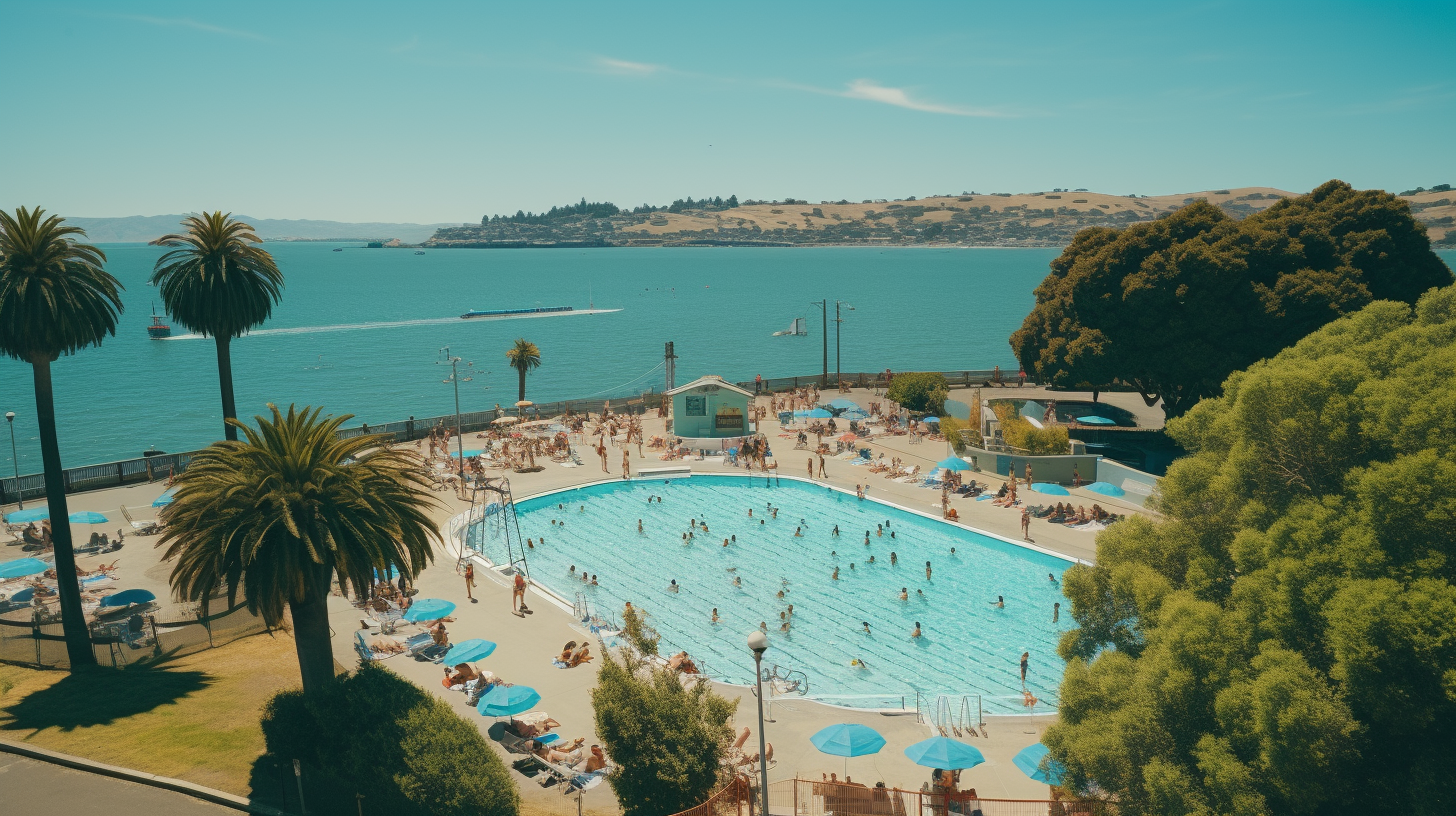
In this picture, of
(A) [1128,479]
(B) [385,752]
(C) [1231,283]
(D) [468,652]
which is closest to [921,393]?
(A) [1128,479]

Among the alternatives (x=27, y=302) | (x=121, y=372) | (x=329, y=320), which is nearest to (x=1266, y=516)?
(x=27, y=302)

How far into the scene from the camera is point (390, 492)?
57.0ft

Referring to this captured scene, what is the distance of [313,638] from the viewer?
56.6ft

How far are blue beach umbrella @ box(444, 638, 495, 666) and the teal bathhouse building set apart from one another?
2530 cm

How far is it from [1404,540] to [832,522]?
2476 cm

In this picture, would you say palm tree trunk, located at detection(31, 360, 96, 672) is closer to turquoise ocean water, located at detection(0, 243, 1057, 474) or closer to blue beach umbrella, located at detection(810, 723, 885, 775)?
blue beach umbrella, located at detection(810, 723, 885, 775)

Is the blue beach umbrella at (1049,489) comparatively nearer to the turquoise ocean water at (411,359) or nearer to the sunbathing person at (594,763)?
the sunbathing person at (594,763)

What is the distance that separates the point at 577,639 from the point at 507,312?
14913cm

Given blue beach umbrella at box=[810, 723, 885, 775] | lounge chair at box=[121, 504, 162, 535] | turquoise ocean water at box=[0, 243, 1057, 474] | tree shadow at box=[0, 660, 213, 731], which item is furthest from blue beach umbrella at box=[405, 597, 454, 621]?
turquoise ocean water at box=[0, 243, 1057, 474]

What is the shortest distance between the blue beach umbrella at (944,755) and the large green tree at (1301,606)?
2007 mm

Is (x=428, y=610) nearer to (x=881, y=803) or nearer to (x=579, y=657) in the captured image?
(x=579, y=657)

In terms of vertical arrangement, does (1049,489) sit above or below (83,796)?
above

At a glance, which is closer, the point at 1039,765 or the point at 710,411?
the point at 1039,765

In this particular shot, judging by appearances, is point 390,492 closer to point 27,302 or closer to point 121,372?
point 27,302
